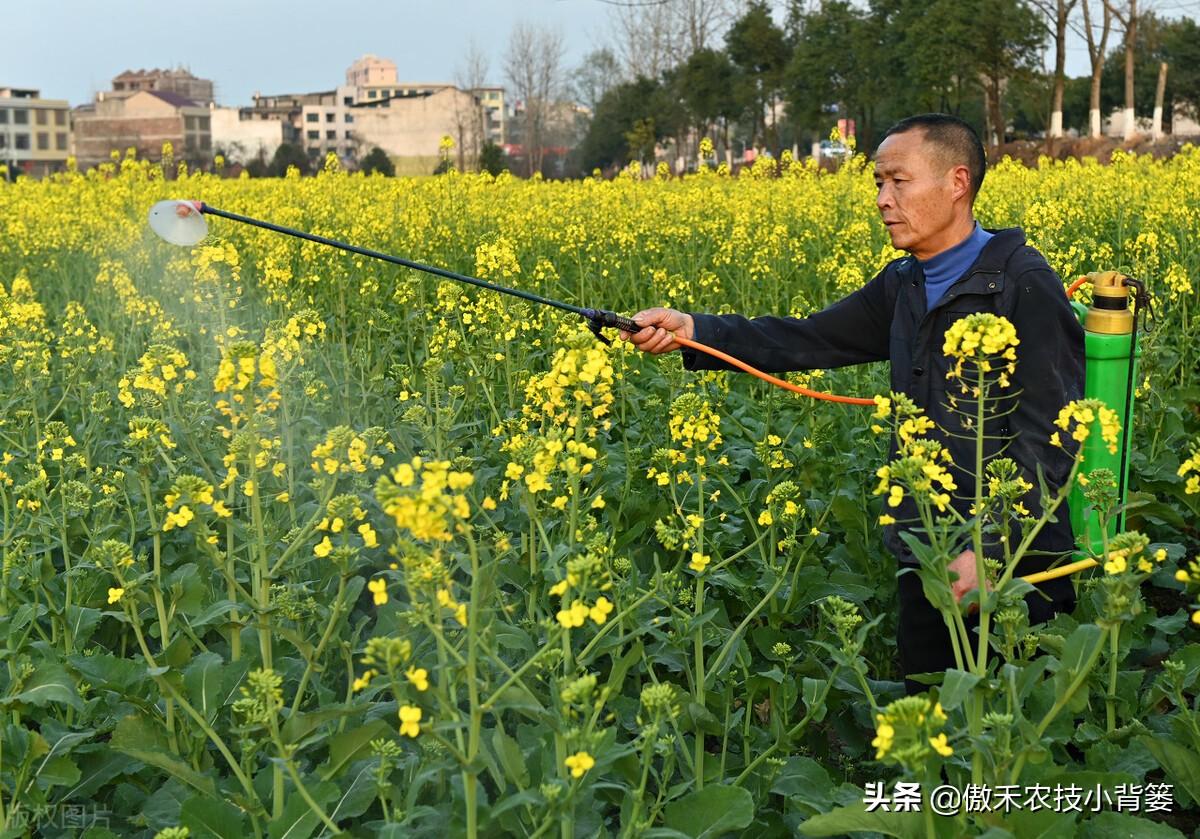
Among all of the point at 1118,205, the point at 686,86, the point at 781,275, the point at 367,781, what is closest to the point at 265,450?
the point at 367,781

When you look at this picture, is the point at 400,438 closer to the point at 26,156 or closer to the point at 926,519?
the point at 926,519

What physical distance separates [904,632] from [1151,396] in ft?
7.14

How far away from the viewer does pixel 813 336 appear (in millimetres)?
3930

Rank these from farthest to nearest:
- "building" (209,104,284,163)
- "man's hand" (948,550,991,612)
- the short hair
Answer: "building" (209,104,284,163) < the short hair < "man's hand" (948,550,991,612)

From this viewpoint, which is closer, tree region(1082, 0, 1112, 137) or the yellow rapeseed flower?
the yellow rapeseed flower

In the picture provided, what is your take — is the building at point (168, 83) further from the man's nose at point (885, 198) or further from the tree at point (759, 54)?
the man's nose at point (885, 198)

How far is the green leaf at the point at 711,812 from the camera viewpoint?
240 centimetres

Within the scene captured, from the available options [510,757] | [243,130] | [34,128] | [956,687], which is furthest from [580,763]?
[34,128]

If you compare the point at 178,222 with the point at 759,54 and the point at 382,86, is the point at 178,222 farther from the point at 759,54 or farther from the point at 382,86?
the point at 382,86

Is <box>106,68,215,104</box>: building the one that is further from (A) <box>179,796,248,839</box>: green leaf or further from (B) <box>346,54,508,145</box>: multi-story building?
(A) <box>179,796,248,839</box>: green leaf

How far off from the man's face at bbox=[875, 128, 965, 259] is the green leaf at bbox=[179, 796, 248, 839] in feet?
7.18

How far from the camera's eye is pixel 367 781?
2586 millimetres

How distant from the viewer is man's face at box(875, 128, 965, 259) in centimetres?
343

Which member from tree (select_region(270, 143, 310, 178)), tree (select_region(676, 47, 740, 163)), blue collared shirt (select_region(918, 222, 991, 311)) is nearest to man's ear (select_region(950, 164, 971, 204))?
blue collared shirt (select_region(918, 222, 991, 311))
